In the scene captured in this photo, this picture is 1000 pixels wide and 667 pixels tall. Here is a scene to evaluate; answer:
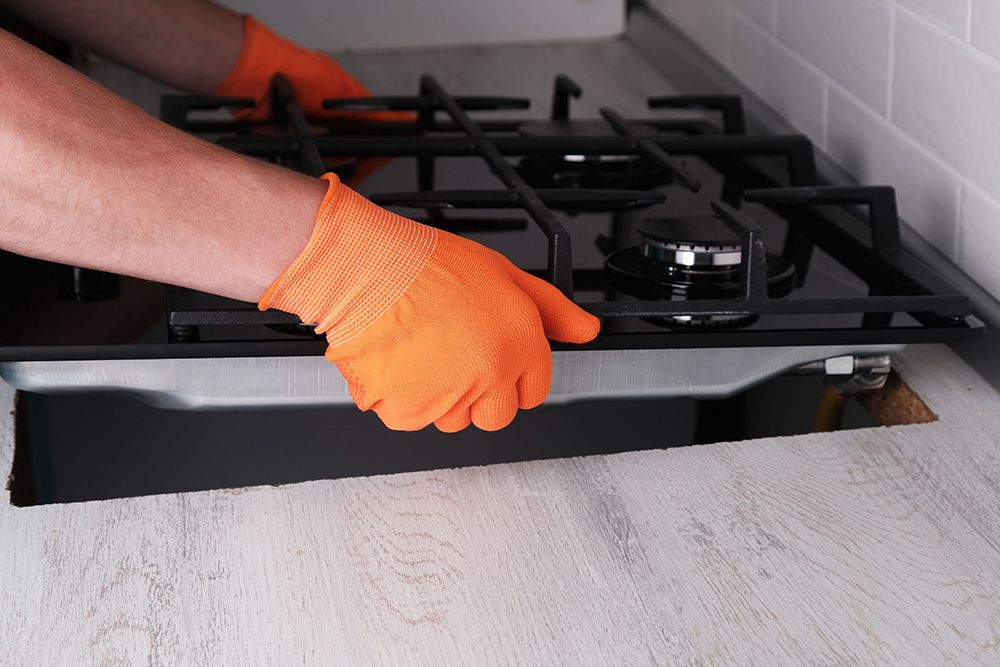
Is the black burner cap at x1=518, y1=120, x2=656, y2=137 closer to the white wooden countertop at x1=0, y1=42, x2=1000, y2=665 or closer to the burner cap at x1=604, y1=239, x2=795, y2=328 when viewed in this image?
the burner cap at x1=604, y1=239, x2=795, y2=328

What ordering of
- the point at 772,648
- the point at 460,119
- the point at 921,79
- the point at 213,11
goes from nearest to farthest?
the point at 772,648 < the point at 921,79 < the point at 460,119 < the point at 213,11

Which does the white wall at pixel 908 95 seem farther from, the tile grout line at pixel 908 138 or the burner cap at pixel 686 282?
the burner cap at pixel 686 282

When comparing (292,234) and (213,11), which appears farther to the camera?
(213,11)

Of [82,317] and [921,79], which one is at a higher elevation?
[921,79]

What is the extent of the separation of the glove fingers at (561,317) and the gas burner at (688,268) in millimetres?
79

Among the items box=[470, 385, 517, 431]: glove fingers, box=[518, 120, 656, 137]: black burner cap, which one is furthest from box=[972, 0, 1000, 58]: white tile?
box=[470, 385, 517, 431]: glove fingers

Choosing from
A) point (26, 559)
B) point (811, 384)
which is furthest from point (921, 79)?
point (26, 559)

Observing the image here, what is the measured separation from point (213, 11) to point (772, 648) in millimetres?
1008

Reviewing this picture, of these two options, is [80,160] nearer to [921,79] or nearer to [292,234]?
[292,234]

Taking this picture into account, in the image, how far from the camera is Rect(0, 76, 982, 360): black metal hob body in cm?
73

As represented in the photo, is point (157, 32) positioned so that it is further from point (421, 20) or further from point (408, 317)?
point (408, 317)

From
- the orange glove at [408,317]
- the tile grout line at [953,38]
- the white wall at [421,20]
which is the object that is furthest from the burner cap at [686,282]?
the white wall at [421,20]

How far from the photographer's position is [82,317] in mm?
786

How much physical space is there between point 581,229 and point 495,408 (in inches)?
12.4
